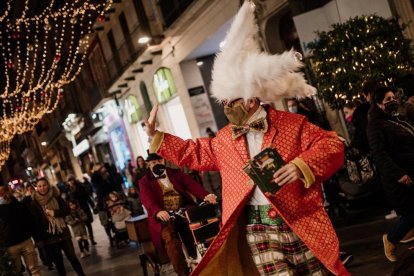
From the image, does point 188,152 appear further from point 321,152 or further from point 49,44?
point 49,44

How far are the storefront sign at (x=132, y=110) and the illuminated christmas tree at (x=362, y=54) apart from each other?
17.0 m

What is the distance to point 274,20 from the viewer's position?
14.7 meters

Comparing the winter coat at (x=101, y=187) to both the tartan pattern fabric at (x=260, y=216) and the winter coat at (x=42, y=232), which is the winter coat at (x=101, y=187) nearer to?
the winter coat at (x=42, y=232)

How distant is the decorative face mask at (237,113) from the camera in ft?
12.4

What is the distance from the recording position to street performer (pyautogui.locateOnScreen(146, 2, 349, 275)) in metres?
3.54

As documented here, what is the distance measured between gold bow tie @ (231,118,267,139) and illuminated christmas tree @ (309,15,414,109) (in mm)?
5774

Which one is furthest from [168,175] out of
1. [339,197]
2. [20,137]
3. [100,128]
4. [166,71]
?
[20,137]

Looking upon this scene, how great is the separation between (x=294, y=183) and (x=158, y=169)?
11.8 feet

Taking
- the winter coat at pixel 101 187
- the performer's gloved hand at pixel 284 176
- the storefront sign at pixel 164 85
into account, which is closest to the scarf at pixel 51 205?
the winter coat at pixel 101 187

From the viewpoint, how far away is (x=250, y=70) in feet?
11.9

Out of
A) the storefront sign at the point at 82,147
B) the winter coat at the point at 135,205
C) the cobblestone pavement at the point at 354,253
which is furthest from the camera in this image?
the storefront sign at the point at 82,147

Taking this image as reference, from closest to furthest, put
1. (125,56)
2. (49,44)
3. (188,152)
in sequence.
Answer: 1. (188,152)
2. (125,56)
3. (49,44)

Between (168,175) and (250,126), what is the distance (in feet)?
11.5

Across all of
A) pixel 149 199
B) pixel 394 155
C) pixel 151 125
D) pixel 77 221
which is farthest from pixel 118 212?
pixel 151 125
